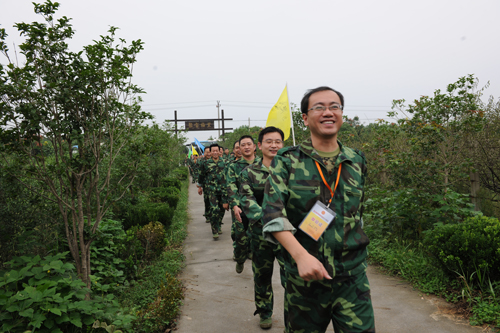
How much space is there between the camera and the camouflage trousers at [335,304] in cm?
201

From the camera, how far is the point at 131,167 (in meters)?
4.49

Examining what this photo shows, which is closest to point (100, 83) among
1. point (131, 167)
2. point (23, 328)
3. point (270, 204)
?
point (131, 167)

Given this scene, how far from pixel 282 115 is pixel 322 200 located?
3666mm

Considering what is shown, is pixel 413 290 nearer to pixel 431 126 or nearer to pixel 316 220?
pixel 431 126

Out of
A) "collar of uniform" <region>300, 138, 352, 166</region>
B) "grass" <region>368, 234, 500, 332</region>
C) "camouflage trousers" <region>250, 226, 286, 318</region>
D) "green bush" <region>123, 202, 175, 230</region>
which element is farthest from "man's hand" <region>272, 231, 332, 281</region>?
"green bush" <region>123, 202, 175, 230</region>

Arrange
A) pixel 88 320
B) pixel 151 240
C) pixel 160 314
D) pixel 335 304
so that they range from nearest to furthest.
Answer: pixel 335 304
pixel 88 320
pixel 160 314
pixel 151 240

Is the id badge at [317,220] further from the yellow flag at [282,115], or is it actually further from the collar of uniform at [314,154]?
the yellow flag at [282,115]

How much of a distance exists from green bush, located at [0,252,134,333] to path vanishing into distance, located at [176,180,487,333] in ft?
3.19

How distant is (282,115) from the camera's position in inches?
220

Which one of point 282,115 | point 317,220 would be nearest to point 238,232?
point 282,115

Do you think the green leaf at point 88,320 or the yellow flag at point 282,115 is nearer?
the green leaf at point 88,320

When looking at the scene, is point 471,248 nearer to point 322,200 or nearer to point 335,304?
point 335,304

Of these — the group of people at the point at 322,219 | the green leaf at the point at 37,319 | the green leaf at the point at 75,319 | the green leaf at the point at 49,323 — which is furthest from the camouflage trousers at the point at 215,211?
the group of people at the point at 322,219

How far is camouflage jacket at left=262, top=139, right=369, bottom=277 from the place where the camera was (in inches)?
78.7
